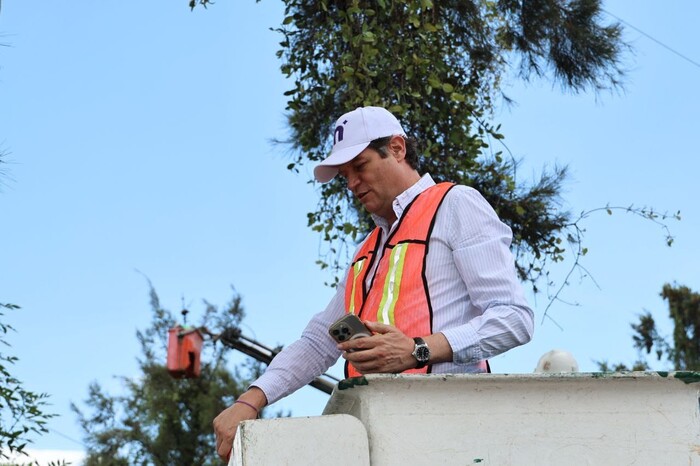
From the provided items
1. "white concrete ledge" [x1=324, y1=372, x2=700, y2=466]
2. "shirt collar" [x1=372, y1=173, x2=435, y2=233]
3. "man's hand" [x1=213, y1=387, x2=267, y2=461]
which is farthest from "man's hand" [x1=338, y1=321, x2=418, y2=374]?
"shirt collar" [x1=372, y1=173, x2=435, y2=233]

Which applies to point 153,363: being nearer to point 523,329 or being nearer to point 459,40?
point 459,40

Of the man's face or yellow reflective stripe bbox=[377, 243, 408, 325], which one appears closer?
yellow reflective stripe bbox=[377, 243, 408, 325]

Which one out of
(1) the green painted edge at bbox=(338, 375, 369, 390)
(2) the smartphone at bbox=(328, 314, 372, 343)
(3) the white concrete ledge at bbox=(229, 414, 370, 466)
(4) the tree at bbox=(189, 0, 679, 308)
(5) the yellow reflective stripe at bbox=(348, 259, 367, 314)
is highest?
(4) the tree at bbox=(189, 0, 679, 308)

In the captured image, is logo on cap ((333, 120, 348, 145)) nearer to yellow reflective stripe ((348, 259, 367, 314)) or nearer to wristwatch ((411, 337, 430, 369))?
yellow reflective stripe ((348, 259, 367, 314))

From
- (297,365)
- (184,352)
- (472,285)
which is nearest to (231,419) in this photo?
(297,365)

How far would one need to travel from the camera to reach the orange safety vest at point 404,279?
97.9 inches

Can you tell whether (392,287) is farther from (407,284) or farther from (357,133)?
(357,133)

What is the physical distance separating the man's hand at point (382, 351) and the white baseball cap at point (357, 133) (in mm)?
616

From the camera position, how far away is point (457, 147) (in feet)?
21.4

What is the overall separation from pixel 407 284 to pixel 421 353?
26 centimetres

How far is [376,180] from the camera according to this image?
2783 millimetres

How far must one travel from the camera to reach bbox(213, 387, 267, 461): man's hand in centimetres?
254

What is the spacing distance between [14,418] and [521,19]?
4419 millimetres

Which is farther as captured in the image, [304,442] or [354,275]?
[354,275]
